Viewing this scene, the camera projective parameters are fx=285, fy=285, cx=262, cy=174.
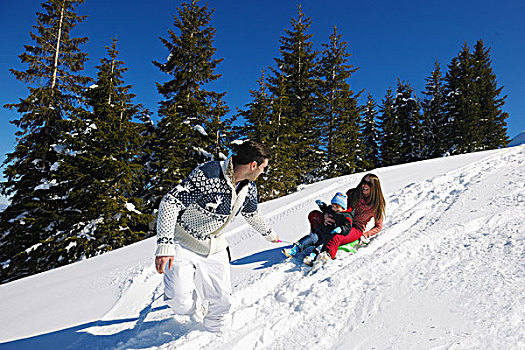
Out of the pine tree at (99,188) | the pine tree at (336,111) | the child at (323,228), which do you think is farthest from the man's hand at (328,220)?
the pine tree at (336,111)

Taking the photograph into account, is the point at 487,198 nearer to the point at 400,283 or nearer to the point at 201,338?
the point at 400,283

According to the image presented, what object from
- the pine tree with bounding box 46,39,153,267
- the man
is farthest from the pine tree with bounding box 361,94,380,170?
the man

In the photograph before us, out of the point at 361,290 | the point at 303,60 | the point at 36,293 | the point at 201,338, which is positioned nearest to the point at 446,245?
the point at 361,290

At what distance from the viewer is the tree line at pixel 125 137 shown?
10.3 metres

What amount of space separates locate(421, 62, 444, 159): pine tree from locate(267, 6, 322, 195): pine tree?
1237cm

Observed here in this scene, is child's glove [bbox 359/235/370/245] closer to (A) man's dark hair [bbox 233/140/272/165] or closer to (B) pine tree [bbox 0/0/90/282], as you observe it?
(A) man's dark hair [bbox 233/140/272/165]

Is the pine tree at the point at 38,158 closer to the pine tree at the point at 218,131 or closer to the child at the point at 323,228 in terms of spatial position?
the pine tree at the point at 218,131

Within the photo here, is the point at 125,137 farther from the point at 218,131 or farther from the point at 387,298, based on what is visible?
the point at 387,298

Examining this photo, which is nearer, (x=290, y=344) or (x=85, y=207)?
(x=290, y=344)

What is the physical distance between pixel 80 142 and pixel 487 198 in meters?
12.1

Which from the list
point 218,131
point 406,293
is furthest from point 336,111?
point 406,293

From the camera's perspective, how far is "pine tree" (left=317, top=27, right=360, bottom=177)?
1691cm

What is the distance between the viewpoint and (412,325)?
2.01 metres

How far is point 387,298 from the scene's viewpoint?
2.42 m
